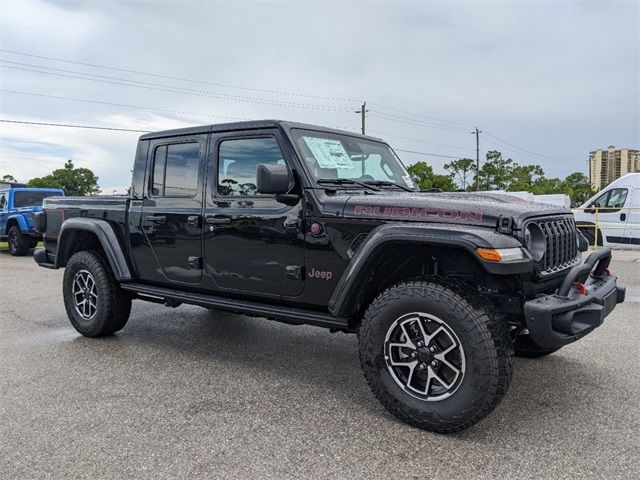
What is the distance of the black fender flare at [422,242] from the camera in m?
2.75

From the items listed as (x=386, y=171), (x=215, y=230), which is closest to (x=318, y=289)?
(x=215, y=230)

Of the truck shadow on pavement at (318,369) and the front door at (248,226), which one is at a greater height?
the front door at (248,226)

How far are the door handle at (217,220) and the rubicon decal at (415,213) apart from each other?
110 centimetres

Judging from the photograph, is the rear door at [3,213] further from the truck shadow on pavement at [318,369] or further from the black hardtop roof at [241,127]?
the black hardtop roof at [241,127]

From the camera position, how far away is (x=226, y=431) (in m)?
2.97

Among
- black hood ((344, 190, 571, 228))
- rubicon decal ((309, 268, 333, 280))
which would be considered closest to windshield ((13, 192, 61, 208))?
rubicon decal ((309, 268, 333, 280))

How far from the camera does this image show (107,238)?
4.74 metres

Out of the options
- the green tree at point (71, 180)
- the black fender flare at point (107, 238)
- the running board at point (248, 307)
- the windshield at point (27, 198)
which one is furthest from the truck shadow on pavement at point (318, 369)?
the green tree at point (71, 180)

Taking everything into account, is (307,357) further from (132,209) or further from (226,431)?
(132,209)

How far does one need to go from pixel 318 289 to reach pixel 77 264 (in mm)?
2762

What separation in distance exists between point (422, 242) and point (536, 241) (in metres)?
0.70

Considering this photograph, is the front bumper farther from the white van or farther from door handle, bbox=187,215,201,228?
the white van

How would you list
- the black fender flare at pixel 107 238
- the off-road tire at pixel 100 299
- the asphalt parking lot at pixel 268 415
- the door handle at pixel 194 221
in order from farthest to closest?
the off-road tire at pixel 100 299
the black fender flare at pixel 107 238
the door handle at pixel 194 221
the asphalt parking lot at pixel 268 415

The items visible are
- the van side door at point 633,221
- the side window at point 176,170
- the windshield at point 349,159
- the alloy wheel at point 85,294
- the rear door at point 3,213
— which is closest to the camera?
the windshield at point 349,159
